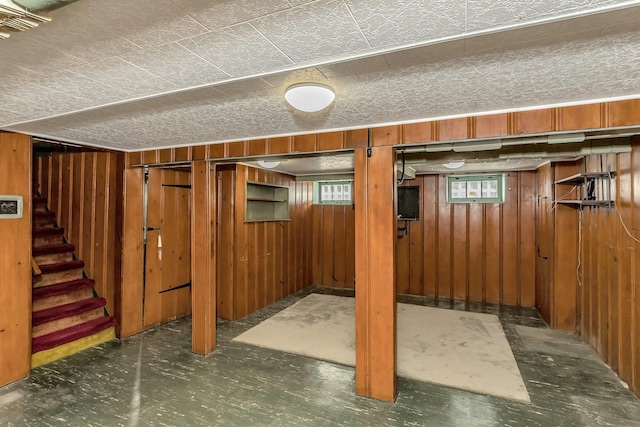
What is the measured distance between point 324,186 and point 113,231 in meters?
4.06

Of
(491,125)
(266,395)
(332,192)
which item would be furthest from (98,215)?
(491,125)

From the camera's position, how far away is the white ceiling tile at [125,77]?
1.44 meters

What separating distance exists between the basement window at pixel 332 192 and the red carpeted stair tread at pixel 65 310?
424 centimetres

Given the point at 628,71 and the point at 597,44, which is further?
the point at 628,71

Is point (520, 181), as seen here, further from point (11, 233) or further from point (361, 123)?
point (11, 233)

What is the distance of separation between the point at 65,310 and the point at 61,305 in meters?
0.16

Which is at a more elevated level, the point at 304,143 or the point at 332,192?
the point at 304,143

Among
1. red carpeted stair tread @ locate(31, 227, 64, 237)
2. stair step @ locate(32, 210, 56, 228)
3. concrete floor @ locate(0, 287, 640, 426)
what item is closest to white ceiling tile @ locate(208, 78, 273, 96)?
concrete floor @ locate(0, 287, 640, 426)

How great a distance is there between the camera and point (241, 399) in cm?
246

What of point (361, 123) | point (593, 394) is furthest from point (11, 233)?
point (593, 394)

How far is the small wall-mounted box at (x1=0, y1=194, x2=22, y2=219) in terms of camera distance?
2.65 meters

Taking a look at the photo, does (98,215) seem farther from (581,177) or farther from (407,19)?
(581,177)

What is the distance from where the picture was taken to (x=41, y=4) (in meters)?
0.85

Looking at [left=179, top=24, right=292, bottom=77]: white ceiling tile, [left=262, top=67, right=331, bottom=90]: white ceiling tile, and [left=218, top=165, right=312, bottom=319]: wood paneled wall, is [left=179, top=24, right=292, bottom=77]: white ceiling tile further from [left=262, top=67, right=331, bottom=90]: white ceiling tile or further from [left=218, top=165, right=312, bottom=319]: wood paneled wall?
[left=218, top=165, right=312, bottom=319]: wood paneled wall
